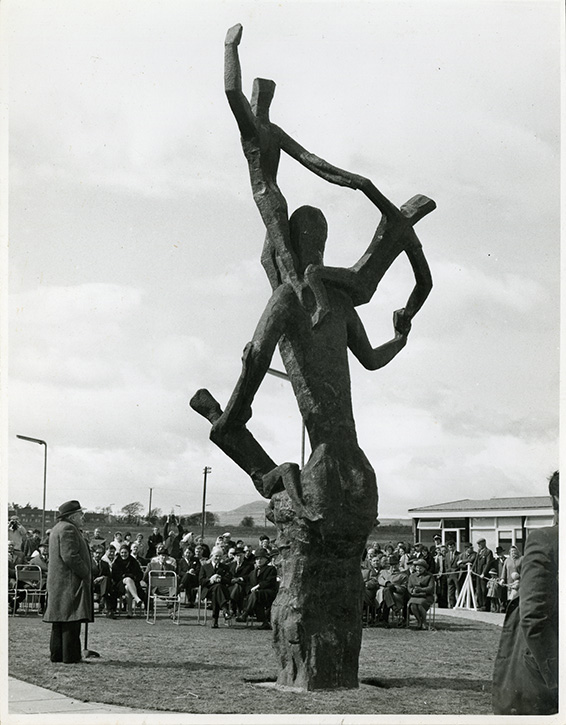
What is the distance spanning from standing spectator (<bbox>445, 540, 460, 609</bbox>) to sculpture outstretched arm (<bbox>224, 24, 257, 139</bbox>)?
51.3ft

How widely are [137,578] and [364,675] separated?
9606 millimetres

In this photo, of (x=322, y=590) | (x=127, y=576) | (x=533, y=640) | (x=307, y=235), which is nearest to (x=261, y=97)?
(x=307, y=235)

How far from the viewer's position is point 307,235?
875 centimetres

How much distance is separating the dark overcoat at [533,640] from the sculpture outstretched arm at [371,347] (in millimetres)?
3679

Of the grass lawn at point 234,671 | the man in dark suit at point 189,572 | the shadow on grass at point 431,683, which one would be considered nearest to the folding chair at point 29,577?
the grass lawn at point 234,671

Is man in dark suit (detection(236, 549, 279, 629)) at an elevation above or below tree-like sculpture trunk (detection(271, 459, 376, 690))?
below

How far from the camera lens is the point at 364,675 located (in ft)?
31.4

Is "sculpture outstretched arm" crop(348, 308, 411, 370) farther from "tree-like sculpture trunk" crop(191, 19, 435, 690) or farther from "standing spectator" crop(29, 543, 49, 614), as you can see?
"standing spectator" crop(29, 543, 49, 614)

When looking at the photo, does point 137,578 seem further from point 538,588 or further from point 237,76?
point 538,588

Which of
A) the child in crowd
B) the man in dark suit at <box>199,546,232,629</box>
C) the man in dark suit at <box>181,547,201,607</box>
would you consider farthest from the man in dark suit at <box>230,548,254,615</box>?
the child in crowd

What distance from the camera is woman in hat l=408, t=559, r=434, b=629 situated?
1719 centimetres

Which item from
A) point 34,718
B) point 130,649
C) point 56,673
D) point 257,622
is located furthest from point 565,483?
point 257,622

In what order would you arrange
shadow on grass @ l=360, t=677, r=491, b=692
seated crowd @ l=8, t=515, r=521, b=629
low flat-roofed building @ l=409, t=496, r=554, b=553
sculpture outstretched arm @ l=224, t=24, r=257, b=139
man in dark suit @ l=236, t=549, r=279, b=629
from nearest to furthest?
→ 1. sculpture outstretched arm @ l=224, t=24, r=257, b=139
2. shadow on grass @ l=360, t=677, r=491, b=692
3. man in dark suit @ l=236, t=549, r=279, b=629
4. seated crowd @ l=8, t=515, r=521, b=629
5. low flat-roofed building @ l=409, t=496, r=554, b=553

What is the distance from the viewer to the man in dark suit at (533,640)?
5145 mm
